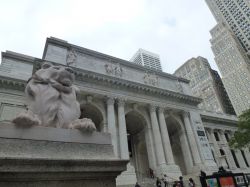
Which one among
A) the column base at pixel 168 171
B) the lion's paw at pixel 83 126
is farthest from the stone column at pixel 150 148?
the lion's paw at pixel 83 126

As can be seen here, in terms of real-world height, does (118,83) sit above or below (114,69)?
below

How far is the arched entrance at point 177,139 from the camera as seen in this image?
27766 millimetres

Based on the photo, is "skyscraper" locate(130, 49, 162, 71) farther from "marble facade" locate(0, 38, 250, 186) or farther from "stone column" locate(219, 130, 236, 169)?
"marble facade" locate(0, 38, 250, 186)

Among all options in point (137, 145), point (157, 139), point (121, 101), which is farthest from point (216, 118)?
point (121, 101)

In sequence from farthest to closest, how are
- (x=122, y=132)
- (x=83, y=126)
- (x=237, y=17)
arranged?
(x=237, y=17), (x=122, y=132), (x=83, y=126)

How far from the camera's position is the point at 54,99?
389 cm

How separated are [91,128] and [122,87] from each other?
2040 cm

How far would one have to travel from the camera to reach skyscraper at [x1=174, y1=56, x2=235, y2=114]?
79.8 m

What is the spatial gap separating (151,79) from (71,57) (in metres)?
11.3

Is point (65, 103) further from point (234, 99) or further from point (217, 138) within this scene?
point (234, 99)

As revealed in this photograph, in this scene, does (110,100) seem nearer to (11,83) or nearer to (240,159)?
(11,83)

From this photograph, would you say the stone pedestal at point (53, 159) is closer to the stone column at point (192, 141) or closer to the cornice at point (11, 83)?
the cornice at point (11, 83)

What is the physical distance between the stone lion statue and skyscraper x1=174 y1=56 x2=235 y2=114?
79490 mm

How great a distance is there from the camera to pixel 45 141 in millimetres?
3055
